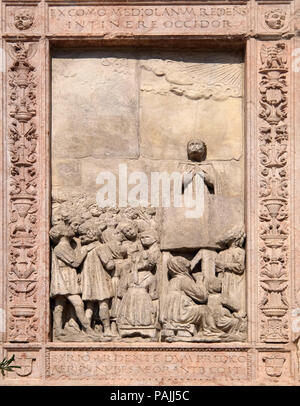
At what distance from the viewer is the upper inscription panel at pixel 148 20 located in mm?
13375

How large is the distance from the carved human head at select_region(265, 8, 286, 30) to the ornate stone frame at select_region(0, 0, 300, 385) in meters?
0.03

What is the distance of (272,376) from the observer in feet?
42.4

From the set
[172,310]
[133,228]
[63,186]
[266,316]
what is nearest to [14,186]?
[63,186]

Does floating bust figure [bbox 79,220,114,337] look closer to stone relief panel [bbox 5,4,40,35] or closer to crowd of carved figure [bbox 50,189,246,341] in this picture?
crowd of carved figure [bbox 50,189,246,341]

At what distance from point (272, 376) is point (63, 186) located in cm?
327

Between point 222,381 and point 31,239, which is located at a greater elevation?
point 31,239

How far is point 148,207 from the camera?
43.7ft

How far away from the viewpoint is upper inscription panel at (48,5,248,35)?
13.4 metres

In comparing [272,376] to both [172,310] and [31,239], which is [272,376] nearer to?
[172,310]

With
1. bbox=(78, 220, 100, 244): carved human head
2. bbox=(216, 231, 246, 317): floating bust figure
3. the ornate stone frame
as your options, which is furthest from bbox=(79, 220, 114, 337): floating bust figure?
bbox=(216, 231, 246, 317): floating bust figure

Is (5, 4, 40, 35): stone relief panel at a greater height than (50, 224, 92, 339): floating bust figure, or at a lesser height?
greater
